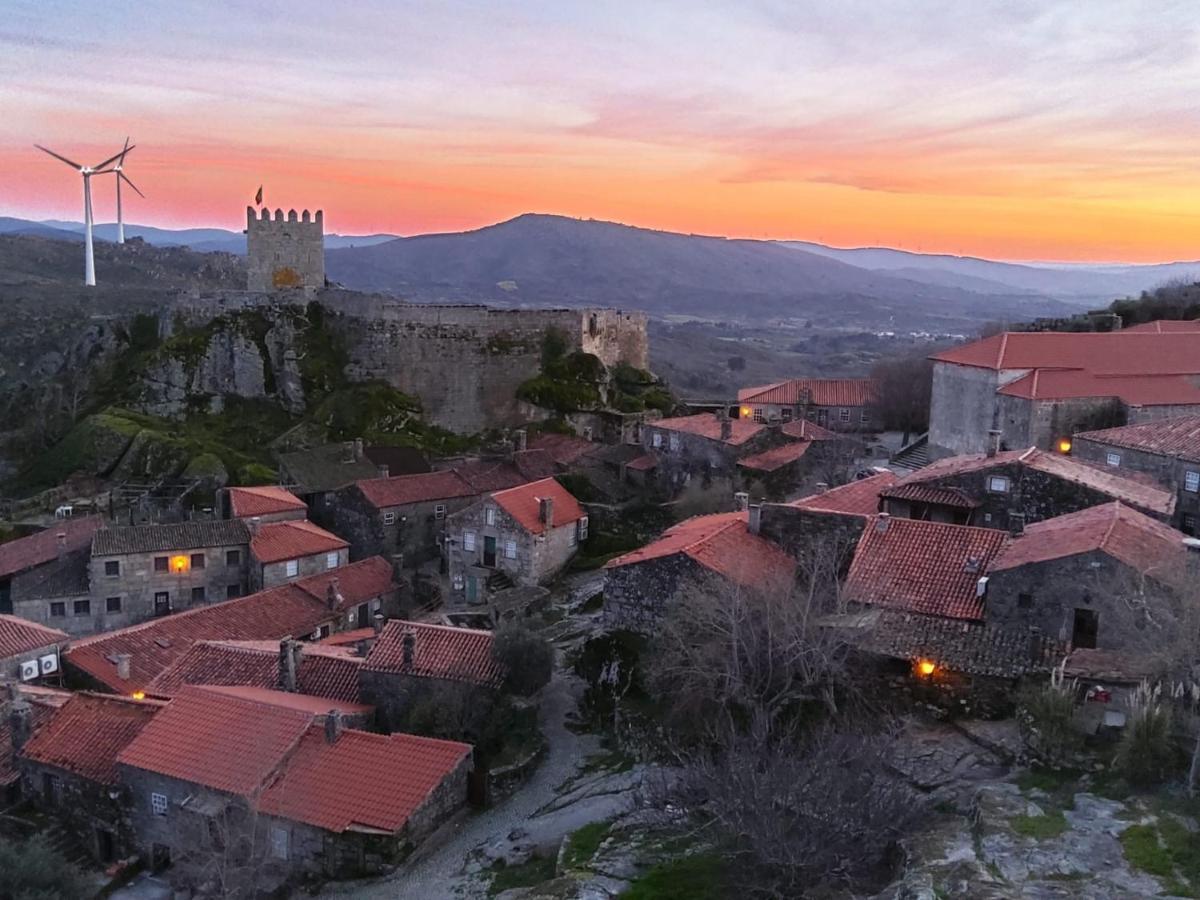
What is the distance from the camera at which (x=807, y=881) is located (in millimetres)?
12570

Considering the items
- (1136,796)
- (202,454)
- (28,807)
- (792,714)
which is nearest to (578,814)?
(792,714)

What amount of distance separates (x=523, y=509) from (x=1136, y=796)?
25.5m

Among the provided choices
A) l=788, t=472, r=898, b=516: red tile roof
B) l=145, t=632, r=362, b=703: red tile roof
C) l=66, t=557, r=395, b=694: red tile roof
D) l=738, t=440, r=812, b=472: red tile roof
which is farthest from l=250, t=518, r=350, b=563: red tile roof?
l=788, t=472, r=898, b=516: red tile roof

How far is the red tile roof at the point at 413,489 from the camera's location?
41344mm

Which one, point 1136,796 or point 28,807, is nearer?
point 1136,796

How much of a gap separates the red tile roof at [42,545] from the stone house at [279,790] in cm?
1823

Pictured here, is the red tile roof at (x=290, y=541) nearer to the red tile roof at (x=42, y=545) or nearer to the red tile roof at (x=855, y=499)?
the red tile roof at (x=42, y=545)

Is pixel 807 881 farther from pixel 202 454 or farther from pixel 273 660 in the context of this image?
pixel 202 454

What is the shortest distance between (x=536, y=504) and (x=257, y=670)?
1365 centimetres

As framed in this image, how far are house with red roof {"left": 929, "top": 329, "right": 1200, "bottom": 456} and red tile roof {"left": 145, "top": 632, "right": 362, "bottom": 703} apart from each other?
75.4 ft

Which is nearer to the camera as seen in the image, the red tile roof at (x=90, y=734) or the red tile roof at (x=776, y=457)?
the red tile roof at (x=90, y=734)

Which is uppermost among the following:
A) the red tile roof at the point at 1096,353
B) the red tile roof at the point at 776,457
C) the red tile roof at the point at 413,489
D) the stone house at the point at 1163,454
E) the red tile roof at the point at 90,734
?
the red tile roof at the point at 1096,353

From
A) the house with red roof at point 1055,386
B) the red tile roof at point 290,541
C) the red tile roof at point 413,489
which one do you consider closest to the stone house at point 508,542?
the red tile roof at point 413,489

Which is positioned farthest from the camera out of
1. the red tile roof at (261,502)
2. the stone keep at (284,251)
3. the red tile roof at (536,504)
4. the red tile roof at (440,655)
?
the stone keep at (284,251)
